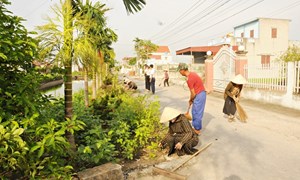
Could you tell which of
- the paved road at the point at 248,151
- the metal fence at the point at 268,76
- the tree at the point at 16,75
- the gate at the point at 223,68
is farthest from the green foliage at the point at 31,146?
the gate at the point at 223,68

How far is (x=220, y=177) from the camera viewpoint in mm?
3107

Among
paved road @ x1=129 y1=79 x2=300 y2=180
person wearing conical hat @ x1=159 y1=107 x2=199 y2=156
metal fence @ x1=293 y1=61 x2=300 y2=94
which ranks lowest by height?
paved road @ x1=129 y1=79 x2=300 y2=180

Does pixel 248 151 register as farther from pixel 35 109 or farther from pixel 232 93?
pixel 35 109

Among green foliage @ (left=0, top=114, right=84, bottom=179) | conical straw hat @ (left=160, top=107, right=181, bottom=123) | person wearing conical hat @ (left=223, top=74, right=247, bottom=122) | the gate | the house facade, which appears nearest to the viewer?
green foliage @ (left=0, top=114, right=84, bottom=179)

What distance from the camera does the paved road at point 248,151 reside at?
3.21 meters

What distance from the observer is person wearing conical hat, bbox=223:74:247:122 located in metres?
5.73

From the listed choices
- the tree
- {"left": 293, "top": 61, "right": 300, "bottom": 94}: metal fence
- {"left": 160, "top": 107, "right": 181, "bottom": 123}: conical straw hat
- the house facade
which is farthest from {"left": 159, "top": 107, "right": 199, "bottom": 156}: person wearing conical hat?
the house facade

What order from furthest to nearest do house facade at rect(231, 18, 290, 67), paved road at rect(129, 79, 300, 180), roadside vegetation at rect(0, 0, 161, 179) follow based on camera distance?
house facade at rect(231, 18, 290, 67) < paved road at rect(129, 79, 300, 180) < roadside vegetation at rect(0, 0, 161, 179)

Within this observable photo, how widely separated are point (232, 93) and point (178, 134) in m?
2.82

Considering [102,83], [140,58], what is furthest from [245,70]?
[140,58]

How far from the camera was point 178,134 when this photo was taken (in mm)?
3869

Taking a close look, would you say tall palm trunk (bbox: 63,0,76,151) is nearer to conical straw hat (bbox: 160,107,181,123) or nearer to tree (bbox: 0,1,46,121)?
tree (bbox: 0,1,46,121)

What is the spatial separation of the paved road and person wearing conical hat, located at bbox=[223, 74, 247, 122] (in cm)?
34

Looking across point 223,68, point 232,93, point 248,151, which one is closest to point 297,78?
point 232,93
